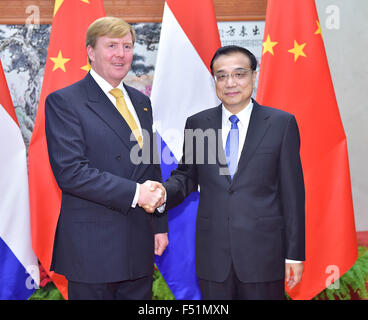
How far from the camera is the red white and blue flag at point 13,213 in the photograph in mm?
2332

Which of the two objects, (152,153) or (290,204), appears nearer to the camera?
(290,204)

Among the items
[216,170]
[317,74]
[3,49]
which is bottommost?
[216,170]

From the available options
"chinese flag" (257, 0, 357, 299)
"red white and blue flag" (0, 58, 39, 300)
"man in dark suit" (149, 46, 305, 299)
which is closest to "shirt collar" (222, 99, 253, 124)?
"man in dark suit" (149, 46, 305, 299)

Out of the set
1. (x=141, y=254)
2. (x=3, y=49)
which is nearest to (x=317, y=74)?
(x=141, y=254)

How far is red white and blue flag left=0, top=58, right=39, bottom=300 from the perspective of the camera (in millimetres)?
2332

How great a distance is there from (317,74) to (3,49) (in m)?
2.38

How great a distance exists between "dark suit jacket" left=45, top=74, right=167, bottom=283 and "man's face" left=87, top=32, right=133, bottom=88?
A: 0.11 metres

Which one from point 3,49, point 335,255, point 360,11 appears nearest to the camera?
point 335,255

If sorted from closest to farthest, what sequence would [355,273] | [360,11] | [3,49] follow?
[355,273]
[3,49]
[360,11]

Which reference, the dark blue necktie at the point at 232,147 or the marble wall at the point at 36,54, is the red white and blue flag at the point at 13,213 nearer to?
the marble wall at the point at 36,54

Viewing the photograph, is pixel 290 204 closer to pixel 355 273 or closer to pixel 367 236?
pixel 355 273

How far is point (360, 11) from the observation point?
3.35 metres

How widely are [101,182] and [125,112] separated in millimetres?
374

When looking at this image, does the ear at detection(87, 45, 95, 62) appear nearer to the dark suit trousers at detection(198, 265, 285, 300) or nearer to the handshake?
the handshake
